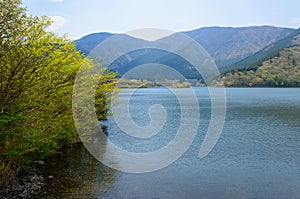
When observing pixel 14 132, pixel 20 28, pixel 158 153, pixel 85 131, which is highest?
pixel 20 28

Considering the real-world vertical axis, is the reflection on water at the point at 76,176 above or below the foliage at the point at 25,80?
below

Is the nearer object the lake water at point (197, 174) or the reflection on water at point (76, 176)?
the reflection on water at point (76, 176)

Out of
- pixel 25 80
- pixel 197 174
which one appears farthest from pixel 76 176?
pixel 197 174

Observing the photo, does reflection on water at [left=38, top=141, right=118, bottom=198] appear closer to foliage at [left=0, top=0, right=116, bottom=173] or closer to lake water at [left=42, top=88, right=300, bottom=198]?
lake water at [left=42, top=88, right=300, bottom=198]

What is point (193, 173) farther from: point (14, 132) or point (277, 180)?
point (14, 132)

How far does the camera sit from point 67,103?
2870cm

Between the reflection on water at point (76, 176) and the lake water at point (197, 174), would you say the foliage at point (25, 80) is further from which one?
the lake water at point (197, 174)

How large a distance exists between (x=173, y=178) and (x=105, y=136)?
22.5 meters

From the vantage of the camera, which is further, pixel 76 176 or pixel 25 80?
pixel 76 176

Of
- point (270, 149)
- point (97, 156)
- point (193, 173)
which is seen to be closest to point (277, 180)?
point (193, 173)

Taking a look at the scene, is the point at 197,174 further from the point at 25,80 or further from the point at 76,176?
the point at 25,80

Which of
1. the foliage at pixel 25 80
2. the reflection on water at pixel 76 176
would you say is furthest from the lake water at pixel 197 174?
the foliage at pixel 25 80

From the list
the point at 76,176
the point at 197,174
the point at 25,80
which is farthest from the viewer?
the point at 197,174

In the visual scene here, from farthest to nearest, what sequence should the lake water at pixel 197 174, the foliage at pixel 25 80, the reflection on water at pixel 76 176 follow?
the lake water at pixel 197 174 → the reflection on water at pixel 76 176 → the foliage at pixel 25 80
